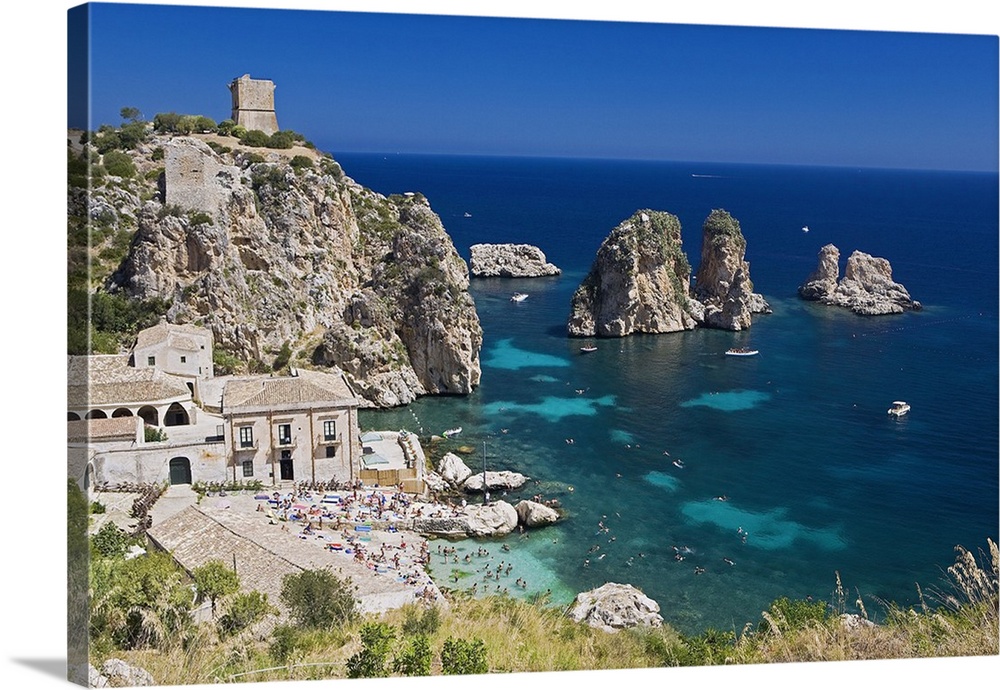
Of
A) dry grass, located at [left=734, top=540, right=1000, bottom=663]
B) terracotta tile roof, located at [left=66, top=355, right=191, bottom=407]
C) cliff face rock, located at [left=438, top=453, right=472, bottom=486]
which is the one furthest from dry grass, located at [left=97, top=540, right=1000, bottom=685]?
cliff face rock, located at [left=438, top=453, right=472, bottom=486]

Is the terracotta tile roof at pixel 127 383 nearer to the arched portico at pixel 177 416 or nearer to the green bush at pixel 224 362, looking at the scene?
the arched portico at pixel 177 416

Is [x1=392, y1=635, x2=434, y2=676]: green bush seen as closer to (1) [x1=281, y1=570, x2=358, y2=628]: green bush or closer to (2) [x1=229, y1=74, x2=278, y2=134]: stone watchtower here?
(1) [x1=281, y1=570, x2=358, y2=628]: green bush

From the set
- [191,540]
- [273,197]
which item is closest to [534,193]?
[273,197]

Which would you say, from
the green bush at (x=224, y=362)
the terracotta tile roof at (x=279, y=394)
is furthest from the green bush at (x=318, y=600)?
the green bush at (x=224, y=362)

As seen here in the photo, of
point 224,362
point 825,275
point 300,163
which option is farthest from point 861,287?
point 224,362

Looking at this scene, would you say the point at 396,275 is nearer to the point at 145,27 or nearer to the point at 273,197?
the point at 273,197

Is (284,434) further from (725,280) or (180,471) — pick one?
(725,280)

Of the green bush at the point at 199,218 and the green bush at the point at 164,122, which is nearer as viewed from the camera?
the green bush at the point at 199,218
